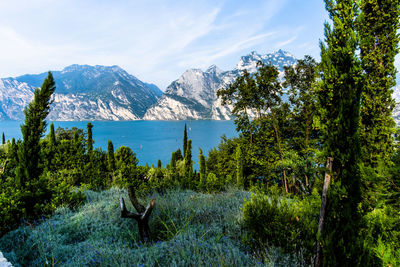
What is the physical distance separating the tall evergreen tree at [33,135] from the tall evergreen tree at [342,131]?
24.7ft

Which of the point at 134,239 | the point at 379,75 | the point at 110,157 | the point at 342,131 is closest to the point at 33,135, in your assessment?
the point at 134,239

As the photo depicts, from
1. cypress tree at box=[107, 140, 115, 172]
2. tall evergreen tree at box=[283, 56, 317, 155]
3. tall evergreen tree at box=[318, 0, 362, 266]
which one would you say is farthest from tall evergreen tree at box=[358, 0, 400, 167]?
cypress tree at box=[107, 140, 115, 172]

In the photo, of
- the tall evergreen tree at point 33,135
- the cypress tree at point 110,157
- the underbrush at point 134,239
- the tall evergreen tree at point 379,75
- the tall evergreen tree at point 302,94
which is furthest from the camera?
the cypress tree at point 110,157

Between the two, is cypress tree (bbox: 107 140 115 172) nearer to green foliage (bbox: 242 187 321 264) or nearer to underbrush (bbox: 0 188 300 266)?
underbrush (bbox: 0 188 300 266)

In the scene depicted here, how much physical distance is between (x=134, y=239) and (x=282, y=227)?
2615 mm

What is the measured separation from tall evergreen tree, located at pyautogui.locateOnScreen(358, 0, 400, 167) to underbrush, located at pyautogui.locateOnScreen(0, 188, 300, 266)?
14.5 ft

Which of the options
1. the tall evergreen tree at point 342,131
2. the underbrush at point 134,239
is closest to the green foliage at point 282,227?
the underbrush at point 134,239

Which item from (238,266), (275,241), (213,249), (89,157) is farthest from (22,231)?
(89,157)

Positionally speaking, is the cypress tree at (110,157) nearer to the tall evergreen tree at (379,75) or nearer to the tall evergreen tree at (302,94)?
the tall evergreen tree at (302,94)

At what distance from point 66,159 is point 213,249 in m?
14.9

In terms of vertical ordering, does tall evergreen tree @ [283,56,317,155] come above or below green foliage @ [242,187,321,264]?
above

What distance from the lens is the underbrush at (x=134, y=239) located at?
8.54 feet

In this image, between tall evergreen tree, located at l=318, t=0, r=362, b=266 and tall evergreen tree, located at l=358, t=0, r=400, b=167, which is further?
tall evergreen tree, located at l=358, t=0, r=400, b=167

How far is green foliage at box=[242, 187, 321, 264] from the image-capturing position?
3021mm
